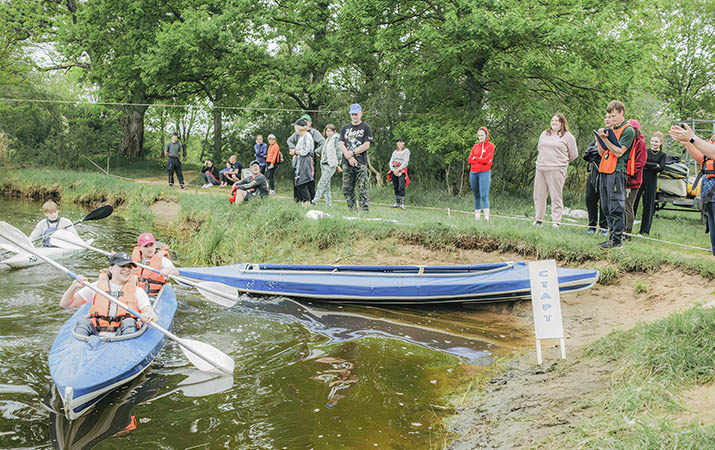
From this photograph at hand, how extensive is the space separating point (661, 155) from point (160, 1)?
20286 millimetres

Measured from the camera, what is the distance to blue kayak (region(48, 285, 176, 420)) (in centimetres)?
448

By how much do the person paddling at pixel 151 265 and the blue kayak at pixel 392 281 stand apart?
627 millimetres

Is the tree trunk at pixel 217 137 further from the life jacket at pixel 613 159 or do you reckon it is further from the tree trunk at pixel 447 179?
the life jacket at pixel 613 159

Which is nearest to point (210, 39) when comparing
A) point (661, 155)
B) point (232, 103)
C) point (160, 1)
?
point (232, 103)

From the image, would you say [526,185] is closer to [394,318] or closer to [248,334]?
[394,318]

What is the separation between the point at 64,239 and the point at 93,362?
4808mm

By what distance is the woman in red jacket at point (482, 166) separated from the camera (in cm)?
1003

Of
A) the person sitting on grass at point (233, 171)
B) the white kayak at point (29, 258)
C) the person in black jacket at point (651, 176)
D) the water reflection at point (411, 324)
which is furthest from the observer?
the person sitting on grass at point (233, 171)

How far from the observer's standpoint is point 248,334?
679 centimetres

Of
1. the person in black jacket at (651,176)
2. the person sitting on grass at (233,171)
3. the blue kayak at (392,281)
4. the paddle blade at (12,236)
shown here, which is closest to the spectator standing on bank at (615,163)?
the blue kayak at (392,281)

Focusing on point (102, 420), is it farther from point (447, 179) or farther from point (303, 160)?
point (447, 179)

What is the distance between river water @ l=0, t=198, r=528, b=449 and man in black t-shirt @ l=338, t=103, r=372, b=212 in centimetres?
342

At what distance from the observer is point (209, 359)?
5.34m

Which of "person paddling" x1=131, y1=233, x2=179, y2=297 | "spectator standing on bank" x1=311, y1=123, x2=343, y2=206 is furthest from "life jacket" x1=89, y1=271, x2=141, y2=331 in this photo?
"spectator standing on bank" x1=311, y1=123, x2=343, y2=206
